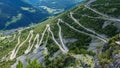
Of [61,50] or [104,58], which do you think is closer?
[104,58]

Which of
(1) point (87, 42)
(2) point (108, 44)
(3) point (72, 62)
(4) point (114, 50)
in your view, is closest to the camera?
(4) point (114, 50)

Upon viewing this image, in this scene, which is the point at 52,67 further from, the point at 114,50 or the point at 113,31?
the point at 114,50

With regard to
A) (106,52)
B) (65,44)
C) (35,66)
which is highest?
(106,52)

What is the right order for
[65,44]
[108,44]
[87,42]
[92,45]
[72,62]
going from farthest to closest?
[65,44] < [87,42] < [92,45] < [72,62] < [108,44]

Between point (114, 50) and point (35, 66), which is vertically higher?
point (114, 50)

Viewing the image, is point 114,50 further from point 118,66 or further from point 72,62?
point 72,62

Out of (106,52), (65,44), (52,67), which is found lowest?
(65,44)

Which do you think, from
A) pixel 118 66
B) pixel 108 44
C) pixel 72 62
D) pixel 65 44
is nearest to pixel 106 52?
pixel 108 44

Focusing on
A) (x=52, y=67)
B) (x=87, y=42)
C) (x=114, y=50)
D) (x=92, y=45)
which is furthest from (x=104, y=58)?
(x=87, y=42)

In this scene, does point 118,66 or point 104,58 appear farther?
point 104,58
